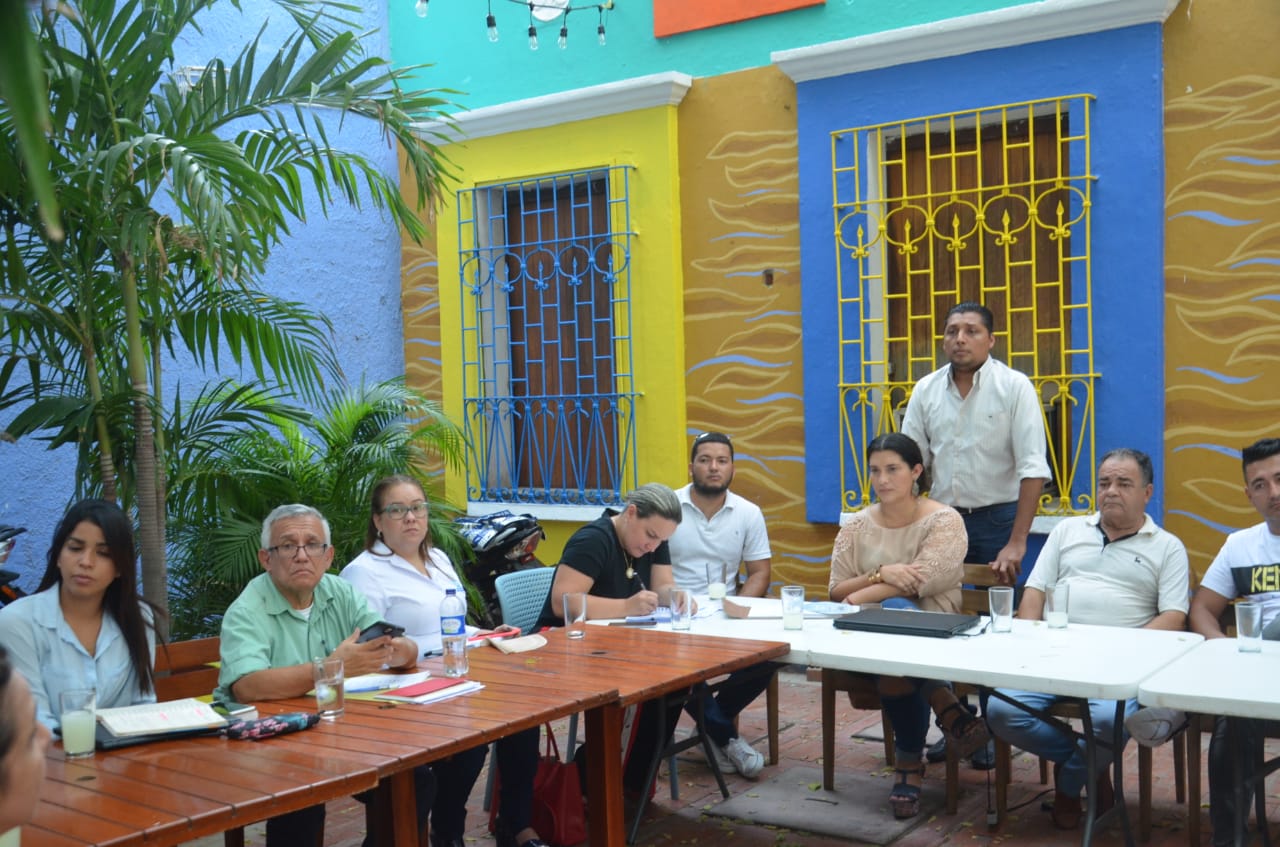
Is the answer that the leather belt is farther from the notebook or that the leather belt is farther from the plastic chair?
the plastic chair

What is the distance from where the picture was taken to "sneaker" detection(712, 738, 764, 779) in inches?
197

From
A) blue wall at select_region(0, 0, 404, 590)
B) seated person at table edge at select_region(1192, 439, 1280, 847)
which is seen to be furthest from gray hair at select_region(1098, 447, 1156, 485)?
blue wall at select_region(0, 0, 404, 590)

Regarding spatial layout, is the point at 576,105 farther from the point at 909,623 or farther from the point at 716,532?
the point at 909,623

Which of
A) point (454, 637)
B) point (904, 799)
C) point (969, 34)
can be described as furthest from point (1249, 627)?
point (969, 34)

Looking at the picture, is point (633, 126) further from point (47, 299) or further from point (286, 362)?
point (47, 299)

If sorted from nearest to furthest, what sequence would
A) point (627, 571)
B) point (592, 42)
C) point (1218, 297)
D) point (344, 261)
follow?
point (627, 571) → point (1218, 297) → point (592, 42) → point (344, 261)

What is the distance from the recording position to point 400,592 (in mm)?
4258

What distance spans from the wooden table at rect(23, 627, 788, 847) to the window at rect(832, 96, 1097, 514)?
289 cm

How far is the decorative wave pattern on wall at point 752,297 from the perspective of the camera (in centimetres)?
708

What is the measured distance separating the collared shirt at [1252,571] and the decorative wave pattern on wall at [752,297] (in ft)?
8.97

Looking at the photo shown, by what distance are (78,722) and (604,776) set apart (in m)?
1.41

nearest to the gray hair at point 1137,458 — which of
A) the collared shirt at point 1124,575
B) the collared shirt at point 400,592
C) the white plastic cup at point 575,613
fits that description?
the collared shirt at point 1124,575

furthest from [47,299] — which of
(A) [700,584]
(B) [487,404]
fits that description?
(B) [487,404]

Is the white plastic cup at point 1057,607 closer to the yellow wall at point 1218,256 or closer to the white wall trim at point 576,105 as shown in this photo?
the yellow wall at point 1218,256
